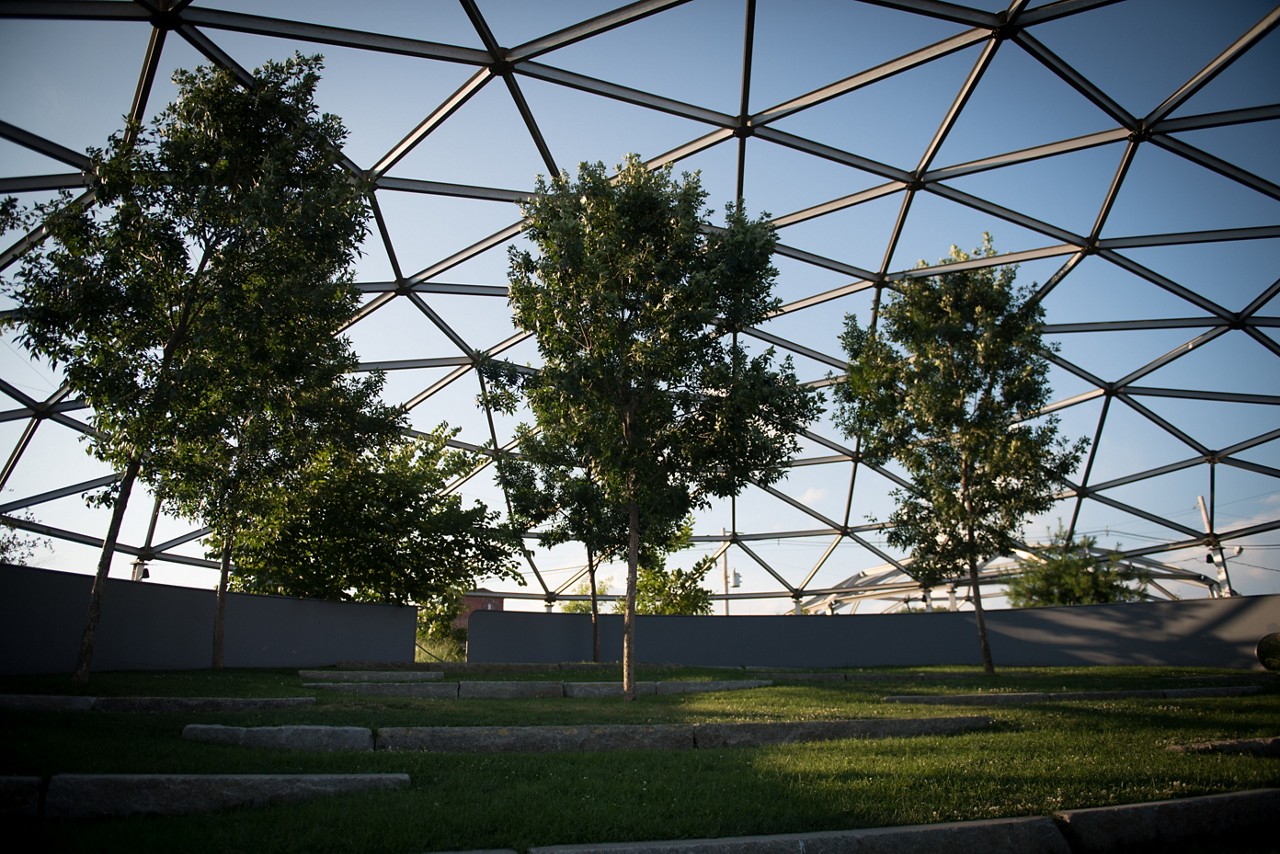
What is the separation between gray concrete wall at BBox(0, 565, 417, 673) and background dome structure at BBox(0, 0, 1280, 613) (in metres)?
5.04

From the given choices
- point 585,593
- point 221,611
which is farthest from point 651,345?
point 585,593

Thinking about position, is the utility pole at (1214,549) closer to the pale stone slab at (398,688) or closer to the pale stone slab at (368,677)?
the pale stone slab at (368,677)

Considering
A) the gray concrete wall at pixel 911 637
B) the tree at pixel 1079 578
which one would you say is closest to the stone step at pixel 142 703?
the gray concrete wall at pixel 911 637

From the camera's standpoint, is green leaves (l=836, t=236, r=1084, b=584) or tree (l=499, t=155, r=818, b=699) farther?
green leaves (l=836, t=236, r=1084, b=584)

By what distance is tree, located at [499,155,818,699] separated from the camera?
44.9 feet

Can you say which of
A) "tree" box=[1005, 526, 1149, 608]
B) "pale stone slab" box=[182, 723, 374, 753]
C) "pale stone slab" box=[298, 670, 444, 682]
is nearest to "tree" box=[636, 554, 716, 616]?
"tree" box=[1005, 526, 1149, 608]

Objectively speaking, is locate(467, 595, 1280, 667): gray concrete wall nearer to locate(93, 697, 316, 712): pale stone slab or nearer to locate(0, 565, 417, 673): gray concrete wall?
locate(0, 565, 417, 673): gray concrete wall

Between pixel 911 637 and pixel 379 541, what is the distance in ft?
67.2

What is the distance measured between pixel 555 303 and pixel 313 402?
26.6ft

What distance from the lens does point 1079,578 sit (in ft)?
115

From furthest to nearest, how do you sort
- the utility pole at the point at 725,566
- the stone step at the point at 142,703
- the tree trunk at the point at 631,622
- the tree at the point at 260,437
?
the utility pole at the point at 725,566 < the tree at the point at 260,437 < the tree trunk at the point at 631,622 < the stone step at the point at 142,703

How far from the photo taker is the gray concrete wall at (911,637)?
2525 cm

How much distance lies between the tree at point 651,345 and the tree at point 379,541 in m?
10.8

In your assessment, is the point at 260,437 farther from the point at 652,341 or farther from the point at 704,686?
the point at 704,686
